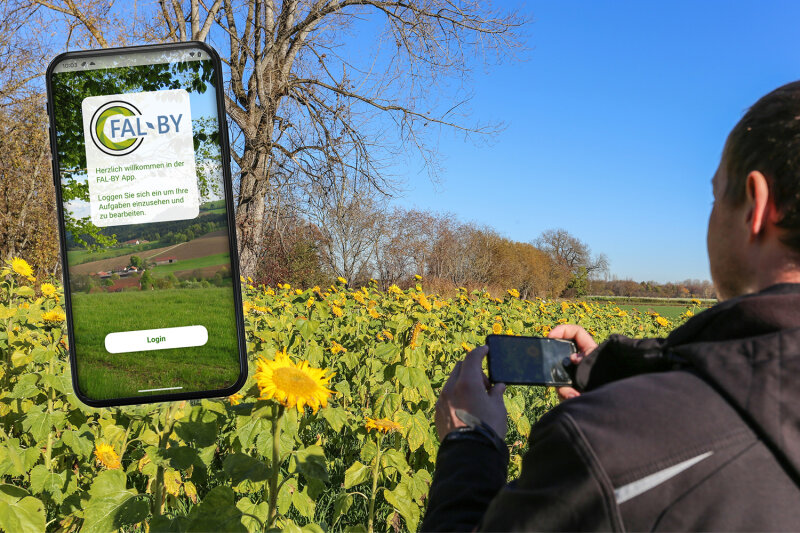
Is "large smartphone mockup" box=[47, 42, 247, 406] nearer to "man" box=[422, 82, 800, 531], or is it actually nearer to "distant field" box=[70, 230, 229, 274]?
"distant field" box=[70, 230, 229, 274]

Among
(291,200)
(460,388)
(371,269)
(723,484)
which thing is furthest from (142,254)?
(371,269)

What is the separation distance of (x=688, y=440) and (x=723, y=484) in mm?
71

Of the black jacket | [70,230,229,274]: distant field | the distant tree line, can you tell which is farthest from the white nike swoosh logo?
the distant tree line

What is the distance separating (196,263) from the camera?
1.12 metres

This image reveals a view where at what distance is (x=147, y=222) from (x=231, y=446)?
1.37m

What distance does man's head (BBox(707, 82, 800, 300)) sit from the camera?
935 millimetres

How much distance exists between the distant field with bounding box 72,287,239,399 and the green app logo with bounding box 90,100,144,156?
30 centimetres

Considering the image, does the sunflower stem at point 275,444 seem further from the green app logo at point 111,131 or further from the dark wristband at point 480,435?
the green app logo at point 111,131

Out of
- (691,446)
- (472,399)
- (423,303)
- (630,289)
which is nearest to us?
(691,446)

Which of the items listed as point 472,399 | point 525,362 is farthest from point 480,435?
point 525,362

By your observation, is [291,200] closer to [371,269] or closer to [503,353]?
[503,353]

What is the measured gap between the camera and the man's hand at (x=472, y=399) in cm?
121

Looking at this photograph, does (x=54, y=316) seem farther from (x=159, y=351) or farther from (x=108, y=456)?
(x=159, y=351)

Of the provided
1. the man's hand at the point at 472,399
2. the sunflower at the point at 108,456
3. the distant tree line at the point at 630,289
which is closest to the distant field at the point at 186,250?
the man's hand at the point at 472,399
